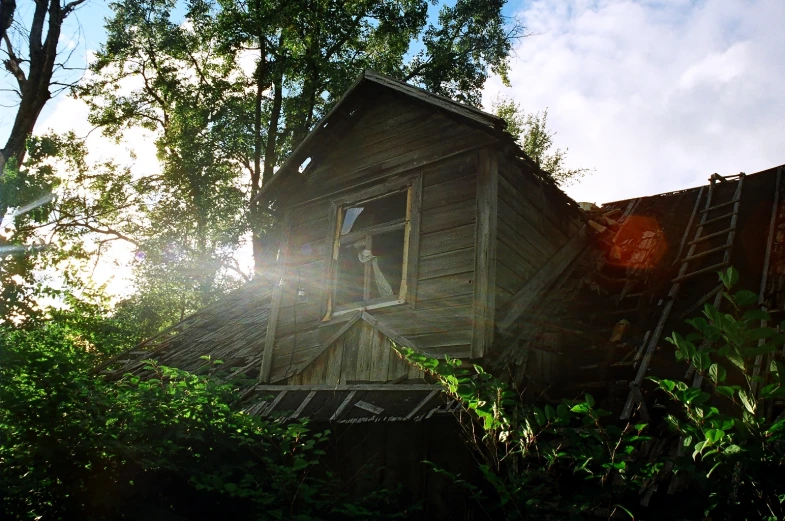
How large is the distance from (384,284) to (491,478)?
551 cm

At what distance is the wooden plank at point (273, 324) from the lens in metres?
9.82

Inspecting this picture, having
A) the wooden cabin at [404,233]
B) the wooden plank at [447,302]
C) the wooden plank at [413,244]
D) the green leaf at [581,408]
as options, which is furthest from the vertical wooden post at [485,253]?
the green leaf at [581,408]

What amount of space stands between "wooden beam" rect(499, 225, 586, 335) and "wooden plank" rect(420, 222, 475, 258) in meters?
0.95

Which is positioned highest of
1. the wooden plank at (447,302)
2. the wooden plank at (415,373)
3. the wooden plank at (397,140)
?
the wooden plank at (397,140)

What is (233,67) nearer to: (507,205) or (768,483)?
(507,205)

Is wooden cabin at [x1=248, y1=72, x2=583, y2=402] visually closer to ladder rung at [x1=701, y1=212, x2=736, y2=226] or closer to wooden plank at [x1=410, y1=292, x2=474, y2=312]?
wooden plank at [x1=410, y1=292, x2=474, y2=312]

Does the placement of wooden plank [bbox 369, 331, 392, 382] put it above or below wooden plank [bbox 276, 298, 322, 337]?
below

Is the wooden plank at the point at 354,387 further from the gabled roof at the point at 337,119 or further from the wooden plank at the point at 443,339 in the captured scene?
the gabled roof at the point at 337,119

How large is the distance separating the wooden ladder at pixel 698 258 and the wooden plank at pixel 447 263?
2.37 metres

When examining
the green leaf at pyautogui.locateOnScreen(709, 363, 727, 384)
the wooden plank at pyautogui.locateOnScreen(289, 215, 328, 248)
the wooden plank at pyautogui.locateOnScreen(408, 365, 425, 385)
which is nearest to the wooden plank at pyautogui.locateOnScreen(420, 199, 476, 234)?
the wooden plank at pyautogui.locateOnScreen(408, 365, 425, 385)

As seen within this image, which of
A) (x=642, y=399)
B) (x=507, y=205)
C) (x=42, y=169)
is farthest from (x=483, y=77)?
(x=642, y=399)

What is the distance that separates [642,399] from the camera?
270 inches

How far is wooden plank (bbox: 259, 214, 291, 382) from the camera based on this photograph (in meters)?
9.82

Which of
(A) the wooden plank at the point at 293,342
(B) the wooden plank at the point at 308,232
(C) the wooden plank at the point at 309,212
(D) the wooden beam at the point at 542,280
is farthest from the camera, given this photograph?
(C) the wooden plank at the point at 309,212
